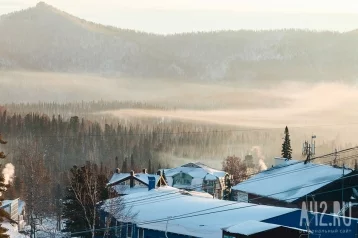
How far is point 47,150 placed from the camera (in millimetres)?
160625

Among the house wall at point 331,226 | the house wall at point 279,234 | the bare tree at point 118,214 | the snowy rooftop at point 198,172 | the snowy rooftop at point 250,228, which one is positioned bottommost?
the snowy rooftop at point 198,172

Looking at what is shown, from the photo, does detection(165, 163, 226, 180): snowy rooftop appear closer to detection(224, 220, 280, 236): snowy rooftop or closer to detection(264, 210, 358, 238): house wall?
detection(264, 210, 358, 238): house wall

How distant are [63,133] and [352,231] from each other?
158931 millimetres

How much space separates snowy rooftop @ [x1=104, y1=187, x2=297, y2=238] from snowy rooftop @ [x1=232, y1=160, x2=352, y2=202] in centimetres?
1159

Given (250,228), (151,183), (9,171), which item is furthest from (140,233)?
(9,171)

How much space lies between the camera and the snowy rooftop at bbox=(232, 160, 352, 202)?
55.6m

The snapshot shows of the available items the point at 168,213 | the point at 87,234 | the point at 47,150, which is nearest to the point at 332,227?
the point at 168,213

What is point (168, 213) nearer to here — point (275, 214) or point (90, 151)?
point (275, 214)

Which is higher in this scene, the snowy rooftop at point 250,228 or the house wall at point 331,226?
the snowy rooftop at point 250,228

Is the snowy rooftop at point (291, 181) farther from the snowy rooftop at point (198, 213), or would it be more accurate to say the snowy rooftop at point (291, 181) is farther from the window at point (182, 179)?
the window at point (182, 179)

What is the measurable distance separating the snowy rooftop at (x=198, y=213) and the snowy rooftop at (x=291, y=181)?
11.6 meters

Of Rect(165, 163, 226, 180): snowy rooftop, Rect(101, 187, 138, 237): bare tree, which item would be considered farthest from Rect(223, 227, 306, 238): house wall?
Rect(165, 163, 226, 180): snowy rooftop

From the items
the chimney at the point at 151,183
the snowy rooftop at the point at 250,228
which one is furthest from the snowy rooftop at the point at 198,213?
the chimney at the point at 151,183

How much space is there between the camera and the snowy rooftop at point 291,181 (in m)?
55.6
